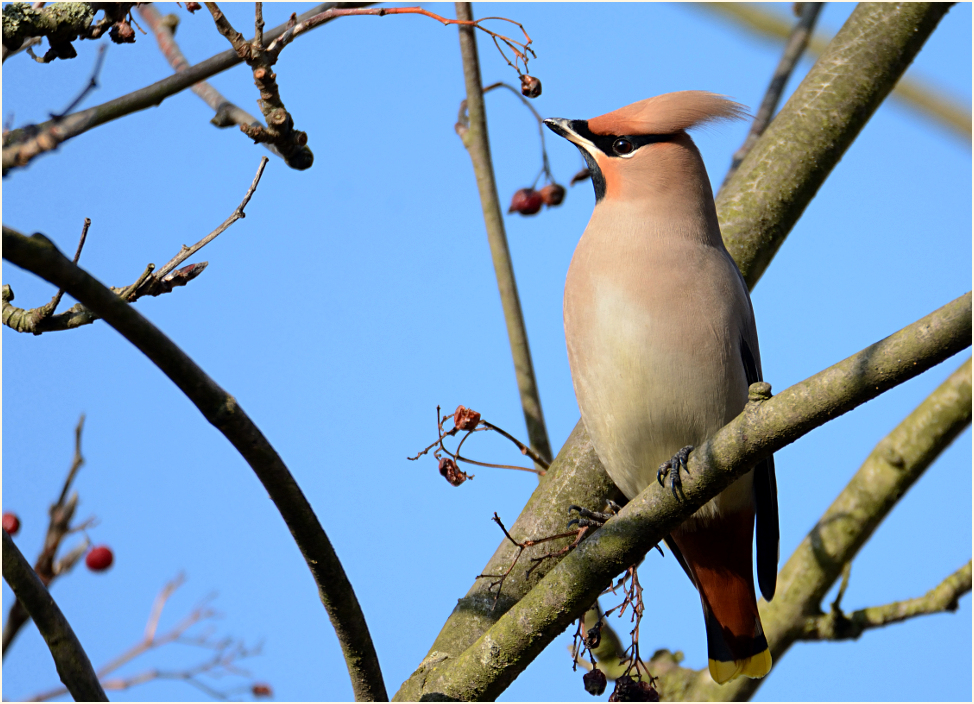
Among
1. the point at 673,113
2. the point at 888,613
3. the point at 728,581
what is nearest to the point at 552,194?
the point at 673,113

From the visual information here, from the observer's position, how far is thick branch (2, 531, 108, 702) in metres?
1.96

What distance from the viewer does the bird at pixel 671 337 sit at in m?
2.73

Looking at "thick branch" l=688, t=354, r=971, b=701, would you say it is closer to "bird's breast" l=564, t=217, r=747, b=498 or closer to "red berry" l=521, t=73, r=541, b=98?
"bird's breast" l=564, t=217, r=747, b=498

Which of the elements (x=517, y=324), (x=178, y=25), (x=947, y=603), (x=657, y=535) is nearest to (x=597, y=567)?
(x=657, y=535)

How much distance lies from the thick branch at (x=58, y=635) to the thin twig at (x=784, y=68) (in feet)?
9.86

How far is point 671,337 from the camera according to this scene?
8.89ft

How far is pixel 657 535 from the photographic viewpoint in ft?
7.15

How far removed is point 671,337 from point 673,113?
2.56 feet

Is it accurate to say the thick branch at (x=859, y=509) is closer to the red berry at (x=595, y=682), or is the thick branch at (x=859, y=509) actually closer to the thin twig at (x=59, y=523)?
the red berry at (x=595, y=682)

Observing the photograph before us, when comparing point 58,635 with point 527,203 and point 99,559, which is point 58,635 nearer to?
point 99,559

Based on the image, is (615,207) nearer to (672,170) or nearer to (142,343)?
(672,170)

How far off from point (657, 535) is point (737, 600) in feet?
3.63

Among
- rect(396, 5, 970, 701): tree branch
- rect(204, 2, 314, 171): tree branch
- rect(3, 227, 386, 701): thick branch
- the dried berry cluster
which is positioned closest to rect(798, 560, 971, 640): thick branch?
rect(396, 5, 970, 701): tree branch

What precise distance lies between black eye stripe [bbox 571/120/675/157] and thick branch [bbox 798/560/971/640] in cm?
173
